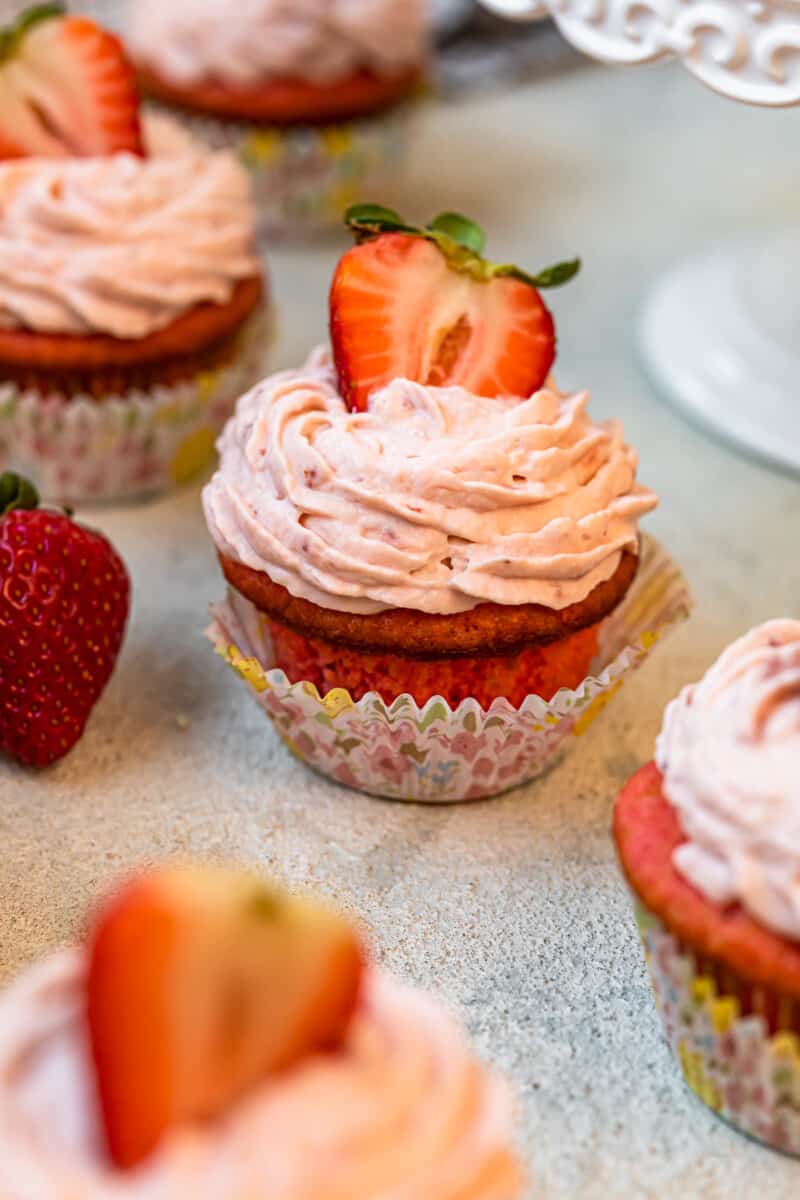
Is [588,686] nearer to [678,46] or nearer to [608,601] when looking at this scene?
[608,601]

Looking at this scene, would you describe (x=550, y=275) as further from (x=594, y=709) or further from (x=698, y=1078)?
(x=698, y=1078)

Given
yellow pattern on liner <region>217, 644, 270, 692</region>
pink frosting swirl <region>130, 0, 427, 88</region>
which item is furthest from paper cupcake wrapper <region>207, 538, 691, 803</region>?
pink frosting swirl <region>130, 0, 427, 88</region>

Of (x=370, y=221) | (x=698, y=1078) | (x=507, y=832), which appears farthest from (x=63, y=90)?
(x=698, y=1078)

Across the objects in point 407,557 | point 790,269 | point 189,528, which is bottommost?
point 189,528

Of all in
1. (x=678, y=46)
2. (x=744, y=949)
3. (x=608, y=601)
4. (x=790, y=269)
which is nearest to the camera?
(x=744, y=949)

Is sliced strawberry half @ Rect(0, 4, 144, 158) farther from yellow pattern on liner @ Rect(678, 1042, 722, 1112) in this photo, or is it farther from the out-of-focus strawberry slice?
yellow pattern on liner @ Rect(678, 1042, 722, 1112)

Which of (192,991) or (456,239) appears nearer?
(192,991)

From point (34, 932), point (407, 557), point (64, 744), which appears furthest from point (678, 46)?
point (34, 932)
